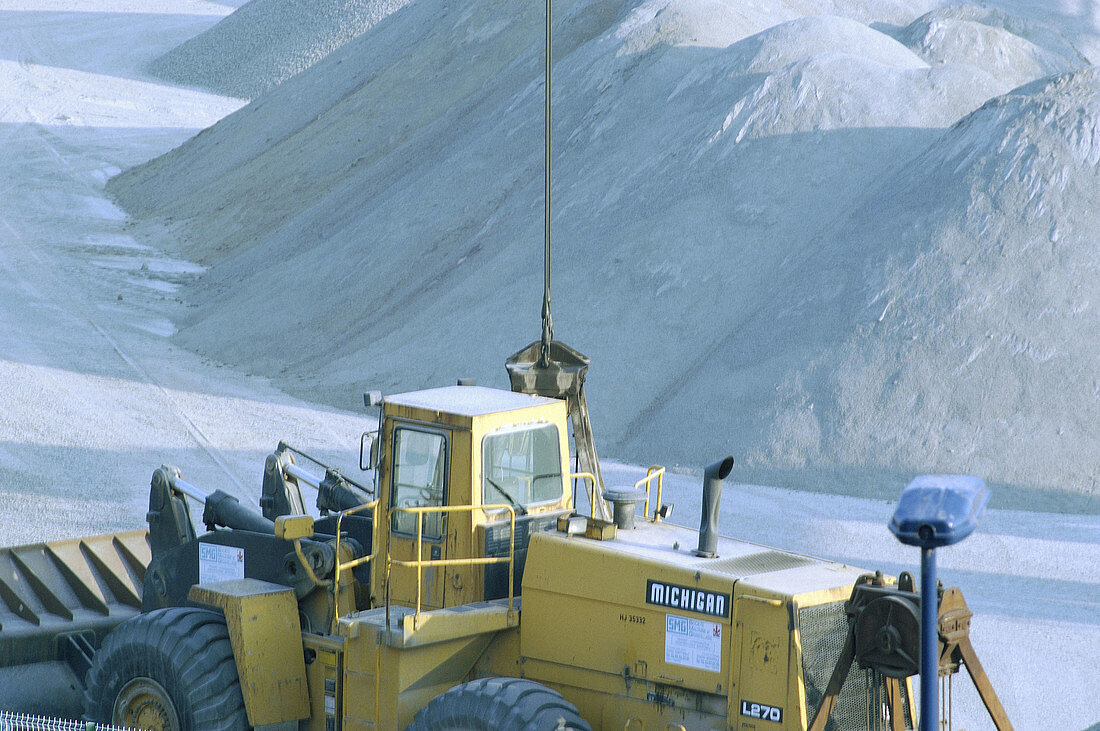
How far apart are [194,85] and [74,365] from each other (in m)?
40.6

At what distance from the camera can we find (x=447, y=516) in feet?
24.4

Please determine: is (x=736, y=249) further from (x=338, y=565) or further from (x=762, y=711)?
(x=762, y=711)

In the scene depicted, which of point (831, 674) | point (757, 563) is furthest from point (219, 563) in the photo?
point (831, 674)

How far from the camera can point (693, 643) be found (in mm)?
6656

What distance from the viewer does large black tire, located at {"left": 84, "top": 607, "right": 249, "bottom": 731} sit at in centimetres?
790

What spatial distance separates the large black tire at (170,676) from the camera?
790 cm

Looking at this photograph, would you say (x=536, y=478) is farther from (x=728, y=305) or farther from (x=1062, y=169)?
(x=1062, y=169)

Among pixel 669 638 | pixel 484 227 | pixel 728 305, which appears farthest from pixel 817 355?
pixel 669 638

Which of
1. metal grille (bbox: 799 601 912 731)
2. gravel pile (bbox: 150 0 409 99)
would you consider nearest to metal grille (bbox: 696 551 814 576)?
metal grille (bbox: 799 601 912 731)

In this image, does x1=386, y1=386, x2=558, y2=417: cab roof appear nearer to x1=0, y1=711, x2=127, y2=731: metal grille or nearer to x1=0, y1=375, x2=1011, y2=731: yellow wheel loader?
x1=0, y1=375, x2=1011, y2=731: yellow wheel loader

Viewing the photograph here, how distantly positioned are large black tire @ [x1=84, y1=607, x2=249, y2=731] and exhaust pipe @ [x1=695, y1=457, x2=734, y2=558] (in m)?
3.21

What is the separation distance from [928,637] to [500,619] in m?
3.58

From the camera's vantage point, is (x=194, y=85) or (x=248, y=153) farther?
(x=194, y=85)

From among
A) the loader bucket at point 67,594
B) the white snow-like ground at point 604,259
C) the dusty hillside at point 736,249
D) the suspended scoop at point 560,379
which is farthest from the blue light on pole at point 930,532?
the dusty hillside at point 736,249
